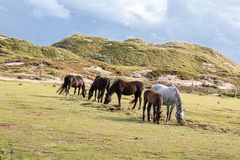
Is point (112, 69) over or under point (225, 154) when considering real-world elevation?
over

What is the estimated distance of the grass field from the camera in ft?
55.7

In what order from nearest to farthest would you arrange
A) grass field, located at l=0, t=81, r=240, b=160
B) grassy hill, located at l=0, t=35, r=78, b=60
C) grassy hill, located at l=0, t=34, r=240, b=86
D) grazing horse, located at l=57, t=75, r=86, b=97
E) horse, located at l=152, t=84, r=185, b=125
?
grass field, located at l=0, t=81, r=240, b=160
horse, located at l=152, t=84, r=185, b=125
grazing horse, located at l=57, t=75, r=86, b=97
grassy hill, located at l=0, t=35, r=78, b=60
grassy hill, located at l=0, t=34, r=240, b=86

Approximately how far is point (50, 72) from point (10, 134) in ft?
194

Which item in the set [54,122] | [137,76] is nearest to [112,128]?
[54,122]

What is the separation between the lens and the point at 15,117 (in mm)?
23391

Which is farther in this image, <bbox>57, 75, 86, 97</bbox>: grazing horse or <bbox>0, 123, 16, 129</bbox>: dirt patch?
<bbox>57, 75, 86, 97</bbox>: grazing horse

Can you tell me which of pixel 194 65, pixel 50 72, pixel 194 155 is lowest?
pixel 194 155

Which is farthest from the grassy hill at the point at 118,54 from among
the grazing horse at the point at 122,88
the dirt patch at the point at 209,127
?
the dirt patch at the point at 209,127

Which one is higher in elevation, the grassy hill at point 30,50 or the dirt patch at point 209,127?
the grassy hill at point 30,50

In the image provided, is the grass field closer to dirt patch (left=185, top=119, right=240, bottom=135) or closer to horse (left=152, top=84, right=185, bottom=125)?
dirt patch (left=185, top=119, right=240, bottom=135)

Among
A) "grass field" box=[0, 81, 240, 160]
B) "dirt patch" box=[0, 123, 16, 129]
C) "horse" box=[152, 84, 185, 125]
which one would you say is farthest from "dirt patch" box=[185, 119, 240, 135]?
"dirt patch" box=[0, 123, 16, 129]

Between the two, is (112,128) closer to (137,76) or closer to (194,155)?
(194,155)

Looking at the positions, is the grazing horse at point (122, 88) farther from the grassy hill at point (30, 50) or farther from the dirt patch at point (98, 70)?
the grassy hill at point (30, 50)

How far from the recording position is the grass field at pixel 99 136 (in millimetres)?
16984
